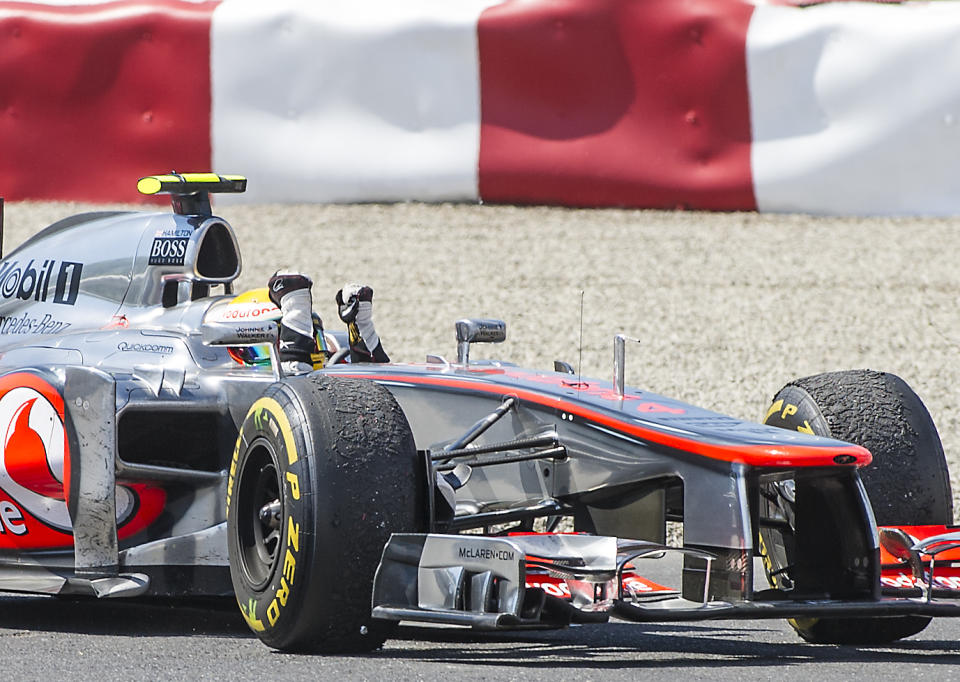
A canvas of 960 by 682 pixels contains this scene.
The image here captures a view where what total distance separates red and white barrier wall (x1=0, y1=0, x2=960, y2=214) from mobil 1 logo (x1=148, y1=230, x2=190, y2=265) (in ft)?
20.1

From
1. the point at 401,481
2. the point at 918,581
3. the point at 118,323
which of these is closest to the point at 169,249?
the point at 118,323

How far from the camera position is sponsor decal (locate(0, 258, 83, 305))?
23.5ft

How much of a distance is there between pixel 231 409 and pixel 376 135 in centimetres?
721

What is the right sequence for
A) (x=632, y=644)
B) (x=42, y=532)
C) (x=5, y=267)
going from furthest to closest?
A: 1. (x=5, y=267)
2. (x=42, y=532)
3. (x=632, y=644)

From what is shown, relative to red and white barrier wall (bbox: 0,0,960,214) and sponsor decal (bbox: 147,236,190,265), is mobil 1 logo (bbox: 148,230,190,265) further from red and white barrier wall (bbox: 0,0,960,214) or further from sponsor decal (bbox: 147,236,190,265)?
red and white barrier wall (bbox: 0,0,960,214)

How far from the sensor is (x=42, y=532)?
20.4 ft

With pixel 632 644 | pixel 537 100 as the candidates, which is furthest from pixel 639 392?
pixel 537 100

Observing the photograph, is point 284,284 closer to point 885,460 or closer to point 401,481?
point 401,481

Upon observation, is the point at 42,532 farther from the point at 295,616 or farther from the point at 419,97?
the point at 419,97

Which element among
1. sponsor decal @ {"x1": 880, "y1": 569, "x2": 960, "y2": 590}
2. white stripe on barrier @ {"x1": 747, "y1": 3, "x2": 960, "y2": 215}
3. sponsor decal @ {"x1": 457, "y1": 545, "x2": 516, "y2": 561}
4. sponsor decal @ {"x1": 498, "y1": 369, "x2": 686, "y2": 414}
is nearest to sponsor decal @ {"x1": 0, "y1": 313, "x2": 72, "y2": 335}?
sponsor decal @ {"x1": 498, "y1": 369, "x2": 686, "y2": 414}

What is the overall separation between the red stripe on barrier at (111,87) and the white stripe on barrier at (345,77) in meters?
0.20

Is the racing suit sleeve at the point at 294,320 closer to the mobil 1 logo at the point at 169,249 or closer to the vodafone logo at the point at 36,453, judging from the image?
the mobil 1 logo at the point at 169,249

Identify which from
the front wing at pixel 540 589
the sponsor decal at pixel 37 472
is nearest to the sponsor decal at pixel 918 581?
the front wing at pixel 540 589

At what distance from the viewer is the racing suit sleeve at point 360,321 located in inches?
265
